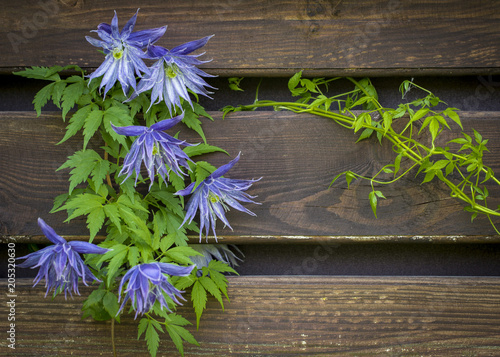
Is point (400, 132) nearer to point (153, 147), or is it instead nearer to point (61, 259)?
point (153, 147)

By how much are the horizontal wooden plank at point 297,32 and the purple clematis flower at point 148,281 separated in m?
0.50

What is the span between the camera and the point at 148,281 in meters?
0.67

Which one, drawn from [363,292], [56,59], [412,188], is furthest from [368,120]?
[56,59]

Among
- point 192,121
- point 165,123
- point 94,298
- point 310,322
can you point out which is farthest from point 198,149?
point 310,322

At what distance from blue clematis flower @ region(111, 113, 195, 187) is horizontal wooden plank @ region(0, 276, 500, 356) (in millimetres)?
382

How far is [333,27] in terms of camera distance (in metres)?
0.96

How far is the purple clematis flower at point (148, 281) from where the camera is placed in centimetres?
66

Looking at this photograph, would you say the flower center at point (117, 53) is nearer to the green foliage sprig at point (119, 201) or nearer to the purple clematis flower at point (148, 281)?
the green foliage sprig at point (119, 201)

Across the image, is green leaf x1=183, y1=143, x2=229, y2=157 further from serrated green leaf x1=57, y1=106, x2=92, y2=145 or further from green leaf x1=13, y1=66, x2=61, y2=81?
green leaf x1=13, y1=66, x2=61, y2=81

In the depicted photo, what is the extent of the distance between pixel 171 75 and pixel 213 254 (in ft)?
1.44

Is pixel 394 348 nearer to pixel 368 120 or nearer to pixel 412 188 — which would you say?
pixel 412 188

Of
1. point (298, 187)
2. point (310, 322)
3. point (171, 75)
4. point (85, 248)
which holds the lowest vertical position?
point (310, 322)

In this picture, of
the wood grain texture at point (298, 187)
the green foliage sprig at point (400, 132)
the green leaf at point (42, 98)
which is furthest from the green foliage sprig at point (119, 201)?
the green foliage sprig at point (400, 132)

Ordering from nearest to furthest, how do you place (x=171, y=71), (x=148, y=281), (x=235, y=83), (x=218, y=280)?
(x=148, y=281) → (x=171, y=71) → (x=218, y=280) → (x=235, y=83)
